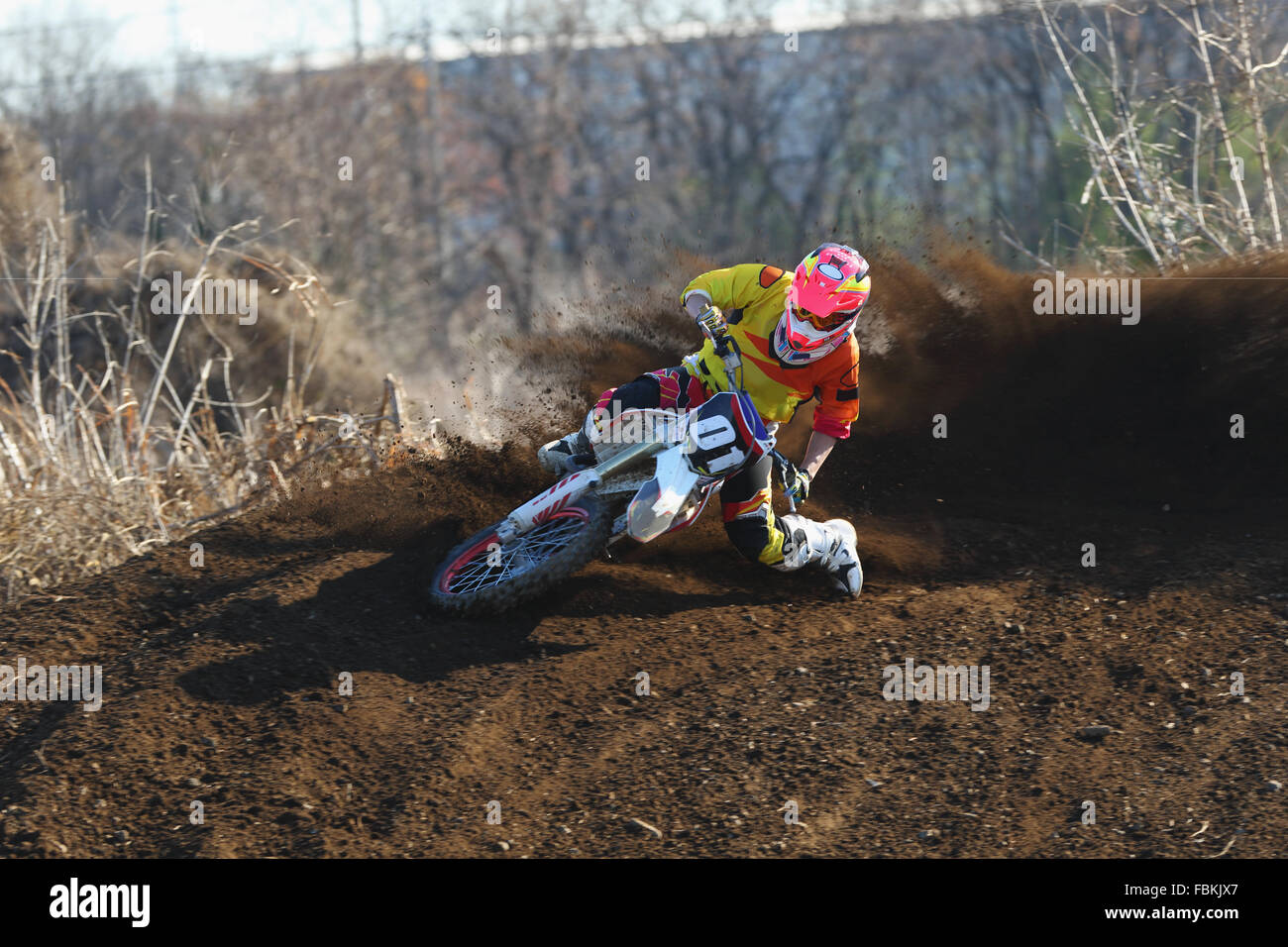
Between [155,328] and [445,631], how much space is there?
11451 millimetres

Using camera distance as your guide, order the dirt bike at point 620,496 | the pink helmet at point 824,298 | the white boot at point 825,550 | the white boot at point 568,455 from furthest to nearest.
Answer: the white boot at point 568,455, the white boot at point 825,550, the pink helmet at point 824,298, the dirt bike at point 620,496

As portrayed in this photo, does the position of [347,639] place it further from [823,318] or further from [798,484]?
[823,318]

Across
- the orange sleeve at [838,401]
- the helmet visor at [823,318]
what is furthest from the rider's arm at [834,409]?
the helmet visor at [823,318]

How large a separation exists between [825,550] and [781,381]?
972 millimetres

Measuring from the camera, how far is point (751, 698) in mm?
5793

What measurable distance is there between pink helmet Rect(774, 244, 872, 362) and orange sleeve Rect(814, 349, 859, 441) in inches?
11.9

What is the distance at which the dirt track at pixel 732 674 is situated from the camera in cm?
482

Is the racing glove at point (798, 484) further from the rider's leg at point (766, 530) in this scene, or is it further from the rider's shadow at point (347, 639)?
the rider's shadow at point (347, 639)

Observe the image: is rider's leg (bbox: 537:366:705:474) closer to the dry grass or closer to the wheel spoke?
the wheel spoke

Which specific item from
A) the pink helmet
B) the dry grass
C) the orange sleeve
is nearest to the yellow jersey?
the orange sleeve

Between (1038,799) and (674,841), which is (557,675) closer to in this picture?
(674,841)

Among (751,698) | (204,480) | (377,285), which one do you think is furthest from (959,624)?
(377,285)

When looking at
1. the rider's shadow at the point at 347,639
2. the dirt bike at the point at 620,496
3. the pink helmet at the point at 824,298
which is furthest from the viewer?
the pink helmet at the point at 824,298

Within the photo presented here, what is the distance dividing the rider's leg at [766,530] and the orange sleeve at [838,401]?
Result: 0.43 m
